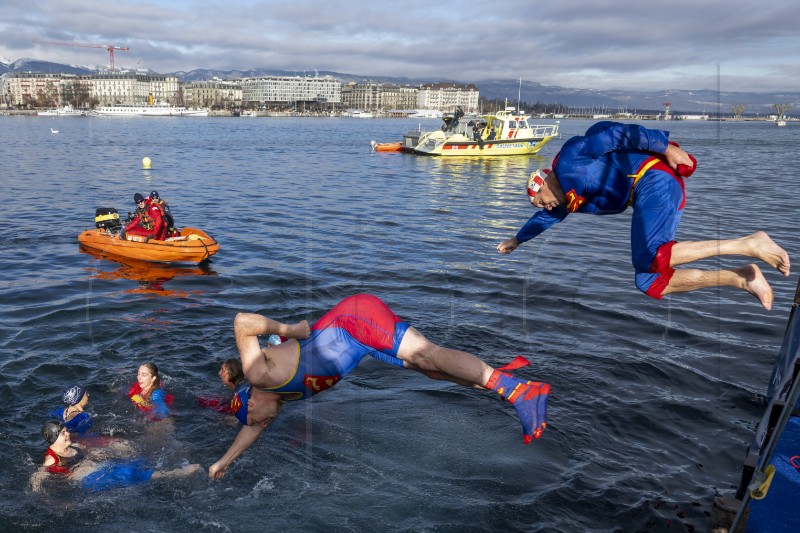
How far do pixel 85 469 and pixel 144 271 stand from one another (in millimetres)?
9046

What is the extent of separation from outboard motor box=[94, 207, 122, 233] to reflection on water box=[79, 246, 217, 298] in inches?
33.9

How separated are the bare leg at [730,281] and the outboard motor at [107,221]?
607 inches

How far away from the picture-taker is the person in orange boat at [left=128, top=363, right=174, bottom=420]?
7.61m

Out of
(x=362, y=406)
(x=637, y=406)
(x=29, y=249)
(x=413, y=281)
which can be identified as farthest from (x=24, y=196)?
(x=637, y=406)

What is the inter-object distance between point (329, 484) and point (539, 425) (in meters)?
2.79

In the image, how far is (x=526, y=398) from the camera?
4.65 metres

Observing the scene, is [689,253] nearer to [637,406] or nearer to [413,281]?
[637,406]

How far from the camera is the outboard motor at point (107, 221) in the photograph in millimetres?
16561

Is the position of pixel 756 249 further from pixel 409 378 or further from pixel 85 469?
pixel 85 469

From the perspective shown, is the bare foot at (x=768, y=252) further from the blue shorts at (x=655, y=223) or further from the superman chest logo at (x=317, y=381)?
the superman chest logo at (x=317, y=381)

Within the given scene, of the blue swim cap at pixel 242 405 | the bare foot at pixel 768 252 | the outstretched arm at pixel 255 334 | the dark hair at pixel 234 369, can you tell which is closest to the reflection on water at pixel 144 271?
the dark hair at pixel 234 369

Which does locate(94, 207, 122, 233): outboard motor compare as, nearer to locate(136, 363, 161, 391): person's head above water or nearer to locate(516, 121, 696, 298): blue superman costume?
locate(136, 363, 161, 391): person's head above water

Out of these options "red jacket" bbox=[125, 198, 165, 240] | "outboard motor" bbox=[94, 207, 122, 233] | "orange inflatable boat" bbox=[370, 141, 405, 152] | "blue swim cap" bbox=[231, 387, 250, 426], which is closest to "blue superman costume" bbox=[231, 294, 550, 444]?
"blue swim cap" bbox=[231, 387, 250, 426]

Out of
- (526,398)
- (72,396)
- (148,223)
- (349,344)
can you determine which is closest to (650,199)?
(526,398)
